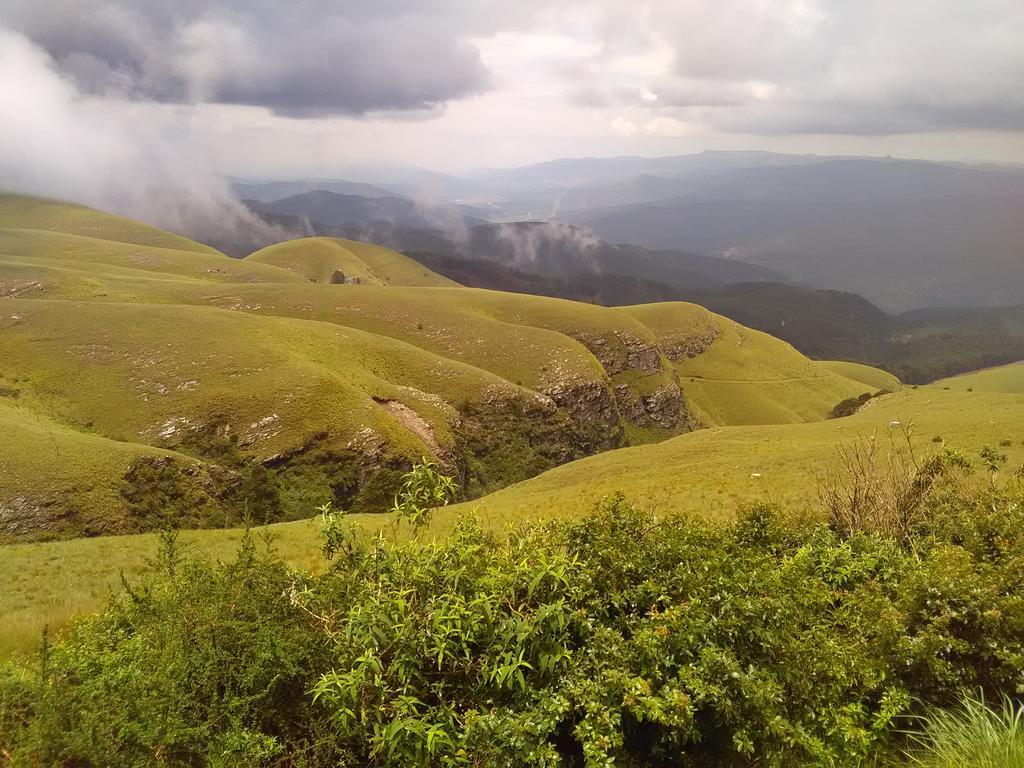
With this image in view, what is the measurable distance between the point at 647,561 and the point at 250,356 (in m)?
76.7

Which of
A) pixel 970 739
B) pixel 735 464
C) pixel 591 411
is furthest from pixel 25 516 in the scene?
pixel 591 411

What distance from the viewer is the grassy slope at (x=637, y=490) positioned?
19922 mm

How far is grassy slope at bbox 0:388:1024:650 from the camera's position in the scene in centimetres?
1992

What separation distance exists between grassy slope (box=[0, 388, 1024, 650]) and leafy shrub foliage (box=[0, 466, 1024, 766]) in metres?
6.81

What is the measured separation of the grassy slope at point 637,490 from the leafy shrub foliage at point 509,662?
681cm

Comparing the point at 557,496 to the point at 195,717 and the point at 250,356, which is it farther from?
the point at 250,356

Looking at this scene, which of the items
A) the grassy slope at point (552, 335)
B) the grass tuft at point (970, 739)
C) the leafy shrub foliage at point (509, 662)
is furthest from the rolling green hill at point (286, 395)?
the grass tuft at point (970, 739)

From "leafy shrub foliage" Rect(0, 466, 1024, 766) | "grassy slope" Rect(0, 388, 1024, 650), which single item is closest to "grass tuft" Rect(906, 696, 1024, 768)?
"leafy shrub foliage" Rect(0, 466, 1024, 766)

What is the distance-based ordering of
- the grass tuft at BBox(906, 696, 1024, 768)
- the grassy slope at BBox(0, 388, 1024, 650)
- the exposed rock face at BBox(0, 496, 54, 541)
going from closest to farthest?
the grass tuft at BBox(906, 696, 1024, 768) < the grassy slope at BBox(0, 388, 1024, 650) < the exposed rock face at BBox(0, 496, 54, 541)

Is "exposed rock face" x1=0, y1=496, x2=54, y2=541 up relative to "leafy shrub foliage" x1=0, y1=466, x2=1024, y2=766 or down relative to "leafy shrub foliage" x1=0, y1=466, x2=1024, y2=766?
down

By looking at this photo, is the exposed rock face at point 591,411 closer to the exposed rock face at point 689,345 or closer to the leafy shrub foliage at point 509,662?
the exposed rock face at point 689,345

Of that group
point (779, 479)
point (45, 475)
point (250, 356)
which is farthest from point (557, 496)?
point (250, 356)

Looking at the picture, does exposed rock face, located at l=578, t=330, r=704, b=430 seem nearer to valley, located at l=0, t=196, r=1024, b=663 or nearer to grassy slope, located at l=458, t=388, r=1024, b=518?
valley, located at l=0, t=196, r=1024, b=663

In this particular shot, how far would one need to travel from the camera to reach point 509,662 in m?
6.44
